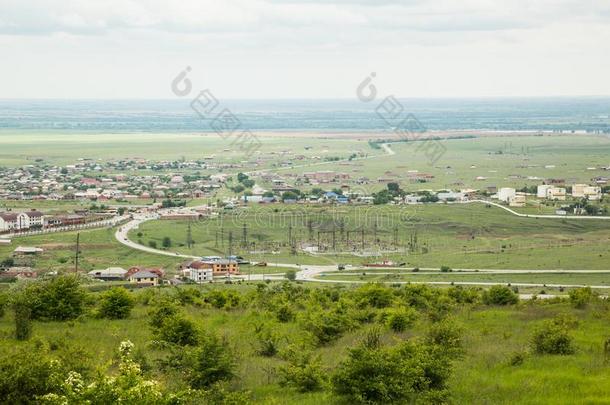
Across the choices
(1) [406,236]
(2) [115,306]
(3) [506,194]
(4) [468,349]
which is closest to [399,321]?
(4) [468,349]

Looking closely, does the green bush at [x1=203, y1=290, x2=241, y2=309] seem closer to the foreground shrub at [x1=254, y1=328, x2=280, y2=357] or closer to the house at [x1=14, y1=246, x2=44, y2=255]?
the foreground shrub at [x1=254, y1=328, x2=280, y2=357]

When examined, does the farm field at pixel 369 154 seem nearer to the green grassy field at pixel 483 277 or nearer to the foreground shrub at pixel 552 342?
the green grassy field at pixel 483 277

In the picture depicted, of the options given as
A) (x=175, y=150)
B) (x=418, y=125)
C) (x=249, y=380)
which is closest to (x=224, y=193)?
(x=175, y=150)

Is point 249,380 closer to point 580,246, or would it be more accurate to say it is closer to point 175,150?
point 580,246

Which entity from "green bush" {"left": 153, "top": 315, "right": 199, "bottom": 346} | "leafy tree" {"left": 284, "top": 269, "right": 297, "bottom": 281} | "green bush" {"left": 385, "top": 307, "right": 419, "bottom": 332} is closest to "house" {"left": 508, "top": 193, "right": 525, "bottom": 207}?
"leafy tree" {"left": 284, "top": 269, "right": 297, "bottom": 281}

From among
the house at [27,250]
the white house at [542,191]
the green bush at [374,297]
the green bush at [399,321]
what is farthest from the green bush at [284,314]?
the white house at [542,191]

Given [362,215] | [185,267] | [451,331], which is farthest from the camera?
[362,215]
